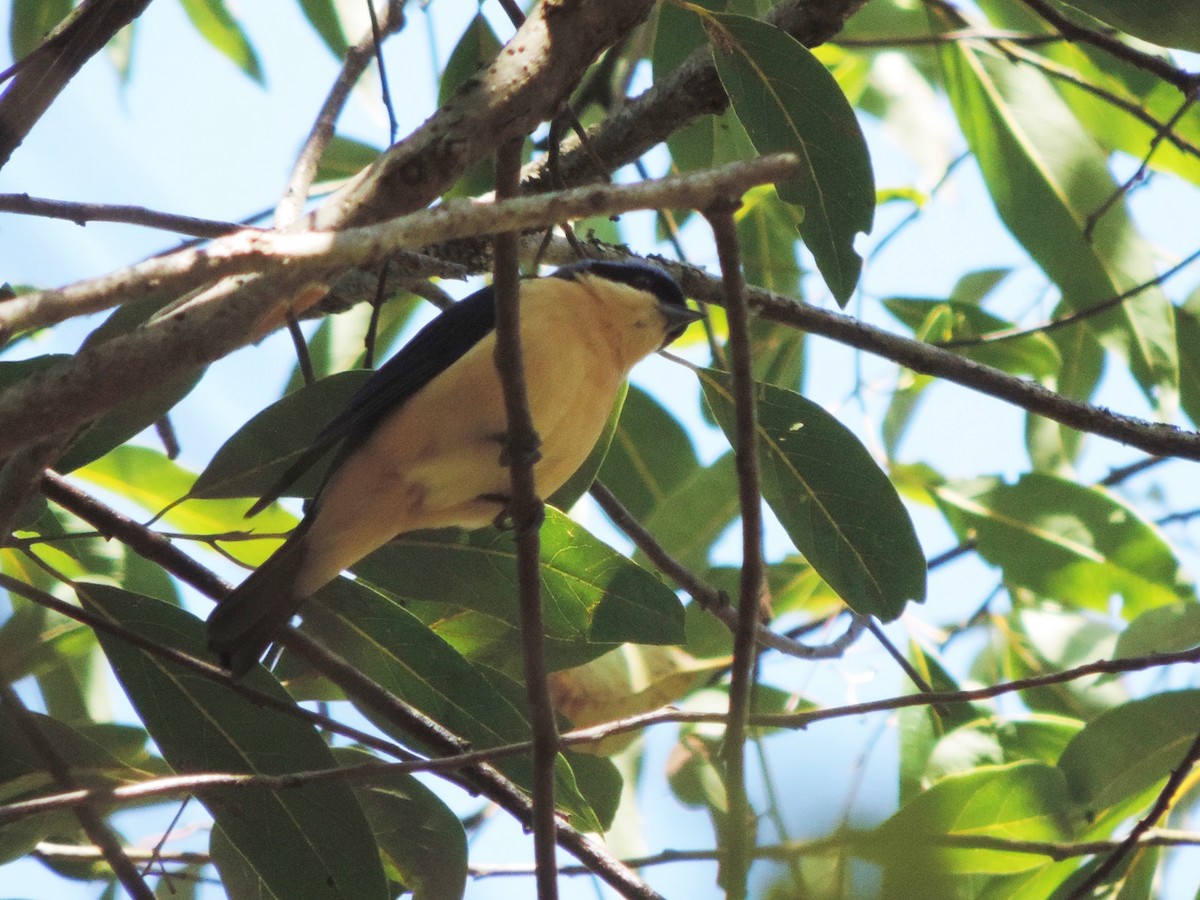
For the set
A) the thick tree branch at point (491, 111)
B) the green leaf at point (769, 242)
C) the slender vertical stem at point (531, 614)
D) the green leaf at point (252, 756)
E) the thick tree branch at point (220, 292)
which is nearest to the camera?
the thick tree branch at point (220, 292)

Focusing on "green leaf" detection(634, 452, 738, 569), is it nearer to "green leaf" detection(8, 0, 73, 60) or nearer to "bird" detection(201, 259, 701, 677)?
"bird" detection(201, 259, 701, 677)

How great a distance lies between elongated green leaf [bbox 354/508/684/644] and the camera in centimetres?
332

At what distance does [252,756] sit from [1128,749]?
7.81ft

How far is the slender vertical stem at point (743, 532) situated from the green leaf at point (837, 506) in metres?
1.11

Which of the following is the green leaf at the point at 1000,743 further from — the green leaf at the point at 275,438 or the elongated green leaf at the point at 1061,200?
the green leaf at the point at 275,438

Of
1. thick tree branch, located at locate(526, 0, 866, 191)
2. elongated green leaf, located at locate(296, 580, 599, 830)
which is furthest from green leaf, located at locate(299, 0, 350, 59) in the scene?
elongated green leaf, located at locate(296, 580, 599, 830)

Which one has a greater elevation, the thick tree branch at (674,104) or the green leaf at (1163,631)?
the thick tree branch at (674,104)

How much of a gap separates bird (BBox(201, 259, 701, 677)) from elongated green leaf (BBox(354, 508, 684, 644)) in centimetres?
8

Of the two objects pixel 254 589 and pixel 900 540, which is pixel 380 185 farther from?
pixel 900 540

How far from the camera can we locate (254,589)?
324cm

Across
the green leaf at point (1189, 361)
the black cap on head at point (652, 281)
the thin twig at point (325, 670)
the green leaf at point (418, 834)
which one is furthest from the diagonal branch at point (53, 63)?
the green leaf at point (1189, 361)

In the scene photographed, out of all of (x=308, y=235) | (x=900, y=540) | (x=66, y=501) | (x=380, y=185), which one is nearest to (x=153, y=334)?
(x=308, y=235)

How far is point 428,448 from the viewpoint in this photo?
3439 mm

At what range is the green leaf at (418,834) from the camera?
3.37 metres
